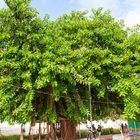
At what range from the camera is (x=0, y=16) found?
1642 centimetres

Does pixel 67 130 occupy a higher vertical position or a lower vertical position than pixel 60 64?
lower

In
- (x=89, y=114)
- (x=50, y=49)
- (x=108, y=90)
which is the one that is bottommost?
(x=89, y=114)

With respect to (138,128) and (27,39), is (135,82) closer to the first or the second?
(27,39)

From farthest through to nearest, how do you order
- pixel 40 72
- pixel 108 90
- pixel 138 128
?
1. pixel 138 128
2. pixel 108 90
3. pixel 40 72

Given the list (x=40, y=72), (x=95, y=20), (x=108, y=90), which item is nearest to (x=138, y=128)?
(x=108, y=90)

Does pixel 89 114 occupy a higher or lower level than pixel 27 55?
lower

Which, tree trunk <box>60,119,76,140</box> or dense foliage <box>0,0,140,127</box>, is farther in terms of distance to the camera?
tree trunk <box>60,119,76,140</box>

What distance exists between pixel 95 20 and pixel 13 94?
5.48 m

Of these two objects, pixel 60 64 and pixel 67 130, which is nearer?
pixel 60 64

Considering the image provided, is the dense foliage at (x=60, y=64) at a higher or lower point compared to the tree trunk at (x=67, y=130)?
higher

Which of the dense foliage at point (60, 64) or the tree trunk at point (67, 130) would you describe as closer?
Answer: the dense foliage at point (60, 64)

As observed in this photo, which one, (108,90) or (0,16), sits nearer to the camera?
(0,16)

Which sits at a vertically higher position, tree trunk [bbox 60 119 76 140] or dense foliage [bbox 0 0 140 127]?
dense foliage [bbox 0 0 140 127]

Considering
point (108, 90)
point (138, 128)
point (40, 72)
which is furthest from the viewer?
point (138, 128)
